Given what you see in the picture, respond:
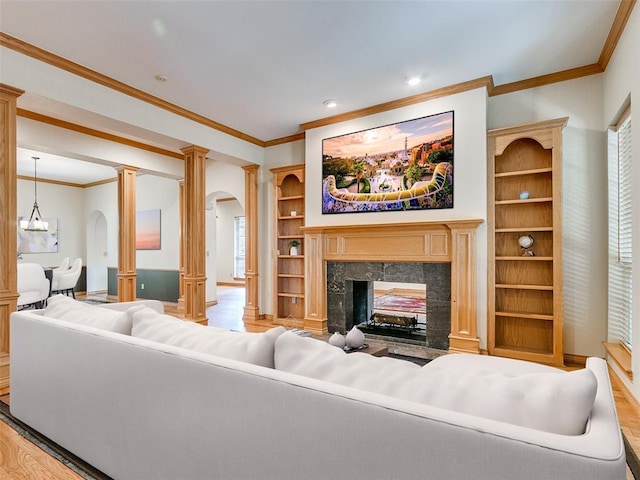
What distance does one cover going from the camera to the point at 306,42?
306 centimetres

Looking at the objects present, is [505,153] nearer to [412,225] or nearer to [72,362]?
[412,225]

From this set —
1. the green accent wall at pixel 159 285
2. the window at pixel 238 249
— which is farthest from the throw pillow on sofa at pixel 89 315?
the window at pixel 238 249

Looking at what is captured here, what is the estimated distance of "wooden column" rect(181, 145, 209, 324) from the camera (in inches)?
187

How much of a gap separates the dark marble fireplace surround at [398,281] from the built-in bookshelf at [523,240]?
0.47m

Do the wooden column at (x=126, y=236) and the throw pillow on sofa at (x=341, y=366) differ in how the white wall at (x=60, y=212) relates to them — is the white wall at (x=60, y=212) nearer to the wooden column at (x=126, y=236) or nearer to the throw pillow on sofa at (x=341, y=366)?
the wooden column at (x=126, y=236)

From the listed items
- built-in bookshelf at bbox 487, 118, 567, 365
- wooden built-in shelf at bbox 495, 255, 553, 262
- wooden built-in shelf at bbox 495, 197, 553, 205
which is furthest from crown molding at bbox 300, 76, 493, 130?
wooden built-in shelf at bbox 495, 255, 553, 262

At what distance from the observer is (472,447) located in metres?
0.72

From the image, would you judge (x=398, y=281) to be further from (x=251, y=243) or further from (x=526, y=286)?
(x=251, y=243)

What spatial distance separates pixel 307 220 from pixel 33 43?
3390mm

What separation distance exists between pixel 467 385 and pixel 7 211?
A: 12.2 ft

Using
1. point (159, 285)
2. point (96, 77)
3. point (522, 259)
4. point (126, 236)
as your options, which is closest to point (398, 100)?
point (522, 259)

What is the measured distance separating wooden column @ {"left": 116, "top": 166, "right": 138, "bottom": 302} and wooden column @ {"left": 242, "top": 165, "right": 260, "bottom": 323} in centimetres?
189

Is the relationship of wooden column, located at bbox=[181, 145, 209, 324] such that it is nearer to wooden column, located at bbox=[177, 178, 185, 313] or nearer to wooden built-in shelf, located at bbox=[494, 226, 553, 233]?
wooden column, located at bbox=[177, 178, 185, 313]

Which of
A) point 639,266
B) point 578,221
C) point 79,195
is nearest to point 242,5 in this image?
point 639,266
